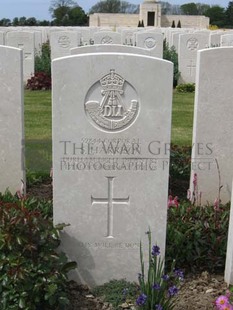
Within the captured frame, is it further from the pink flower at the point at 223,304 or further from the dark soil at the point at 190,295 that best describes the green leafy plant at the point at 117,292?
the pink flower at the point at 223,304

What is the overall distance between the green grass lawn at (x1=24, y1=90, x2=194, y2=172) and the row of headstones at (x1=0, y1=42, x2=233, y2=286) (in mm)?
2656

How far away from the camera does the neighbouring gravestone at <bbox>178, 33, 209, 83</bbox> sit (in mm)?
13336

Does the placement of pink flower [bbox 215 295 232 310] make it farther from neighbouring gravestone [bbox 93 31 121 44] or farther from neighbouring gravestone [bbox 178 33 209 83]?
neighbouring gravestone [bbox 93 31 121 44]

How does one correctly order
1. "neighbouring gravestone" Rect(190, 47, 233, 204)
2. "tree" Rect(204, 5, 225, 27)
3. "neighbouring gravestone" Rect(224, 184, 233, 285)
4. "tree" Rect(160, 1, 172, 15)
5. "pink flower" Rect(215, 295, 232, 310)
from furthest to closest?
"tree" Rect(204, 5, 225, 27), "tree" Rect(160, 1, 172, 15), "neighbouring gravestone" Rect(190, 47, 233, 204), "neighbouring gravestone" Rect(224, 184, 233, 285), "pink flower" Rect(215, 295, 232, 310)

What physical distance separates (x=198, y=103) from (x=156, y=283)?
2.14 metres

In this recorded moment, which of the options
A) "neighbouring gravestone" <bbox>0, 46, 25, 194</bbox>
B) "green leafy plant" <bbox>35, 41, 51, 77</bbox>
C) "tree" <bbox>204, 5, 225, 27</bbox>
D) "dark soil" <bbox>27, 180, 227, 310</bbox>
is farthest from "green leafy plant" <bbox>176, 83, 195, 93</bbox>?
"tree" <bbox>204, 5, 225, 27</bbox>

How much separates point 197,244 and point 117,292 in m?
0.73

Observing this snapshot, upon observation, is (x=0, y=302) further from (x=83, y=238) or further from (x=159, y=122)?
(x=159, y=122)

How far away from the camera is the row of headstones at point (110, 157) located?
317 centimetres

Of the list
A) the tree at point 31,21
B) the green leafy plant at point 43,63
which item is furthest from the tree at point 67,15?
the green leafy plant at point 43,63

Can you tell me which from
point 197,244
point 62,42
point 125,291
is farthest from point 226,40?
point 125,291

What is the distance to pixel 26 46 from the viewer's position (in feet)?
43.4

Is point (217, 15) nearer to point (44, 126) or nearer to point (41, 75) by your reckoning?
point (41, 75)

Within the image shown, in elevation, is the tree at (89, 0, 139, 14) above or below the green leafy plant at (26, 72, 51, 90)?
above
